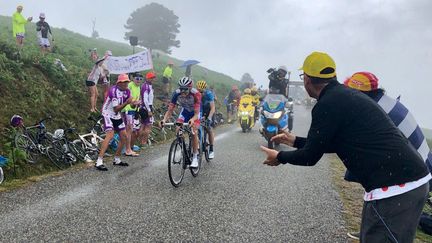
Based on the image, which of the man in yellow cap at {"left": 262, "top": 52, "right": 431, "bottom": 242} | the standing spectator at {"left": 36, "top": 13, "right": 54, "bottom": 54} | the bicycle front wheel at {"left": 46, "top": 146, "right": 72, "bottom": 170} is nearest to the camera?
the man in yellow cap at {"left": 262, "top": 52, "right": 431, "bottom": 242}

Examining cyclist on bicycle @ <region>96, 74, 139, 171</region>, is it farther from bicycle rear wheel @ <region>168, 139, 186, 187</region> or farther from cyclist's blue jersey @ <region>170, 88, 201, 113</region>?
bicycle rear wheel @ <region>168, 139, 186, 187</region>

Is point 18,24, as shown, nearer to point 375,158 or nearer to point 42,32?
point 42,32

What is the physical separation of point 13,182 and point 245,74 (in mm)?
117692

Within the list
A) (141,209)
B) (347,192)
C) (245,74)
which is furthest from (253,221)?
(245,74)

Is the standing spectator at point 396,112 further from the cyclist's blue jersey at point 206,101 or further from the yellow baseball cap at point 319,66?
the cyclist's blue jersey at point 206,101

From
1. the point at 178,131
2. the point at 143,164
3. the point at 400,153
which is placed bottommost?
the point at 143,164

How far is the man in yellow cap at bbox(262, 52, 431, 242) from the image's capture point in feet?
8.84

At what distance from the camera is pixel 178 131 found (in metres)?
7.73

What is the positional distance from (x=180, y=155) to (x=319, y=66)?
5244 millimetres

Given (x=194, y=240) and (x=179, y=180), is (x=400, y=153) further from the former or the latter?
(x=179, y=180)

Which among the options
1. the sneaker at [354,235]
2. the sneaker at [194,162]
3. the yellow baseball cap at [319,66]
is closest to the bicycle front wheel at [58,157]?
the sneaker at [194,162]

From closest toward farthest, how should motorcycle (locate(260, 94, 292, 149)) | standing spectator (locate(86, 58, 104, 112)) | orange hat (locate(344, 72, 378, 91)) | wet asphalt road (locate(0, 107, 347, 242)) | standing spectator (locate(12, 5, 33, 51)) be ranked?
orange hat (locate(344, 72, 378, 91))
wet asphalt road (locate(0, 107, 347, 242))
standing spectator (locate(86, 58, 104, 112))
motorcycle (locate(260, 94, 292, 149))
standing spectator (locate(12, 5, 33, 51))

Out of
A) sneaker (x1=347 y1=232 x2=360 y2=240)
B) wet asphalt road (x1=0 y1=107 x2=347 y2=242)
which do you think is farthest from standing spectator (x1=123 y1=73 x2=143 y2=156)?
sneaker (x1=347 y1=232 x2=360 y2=240)

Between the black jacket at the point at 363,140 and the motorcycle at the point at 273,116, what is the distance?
9.64m
